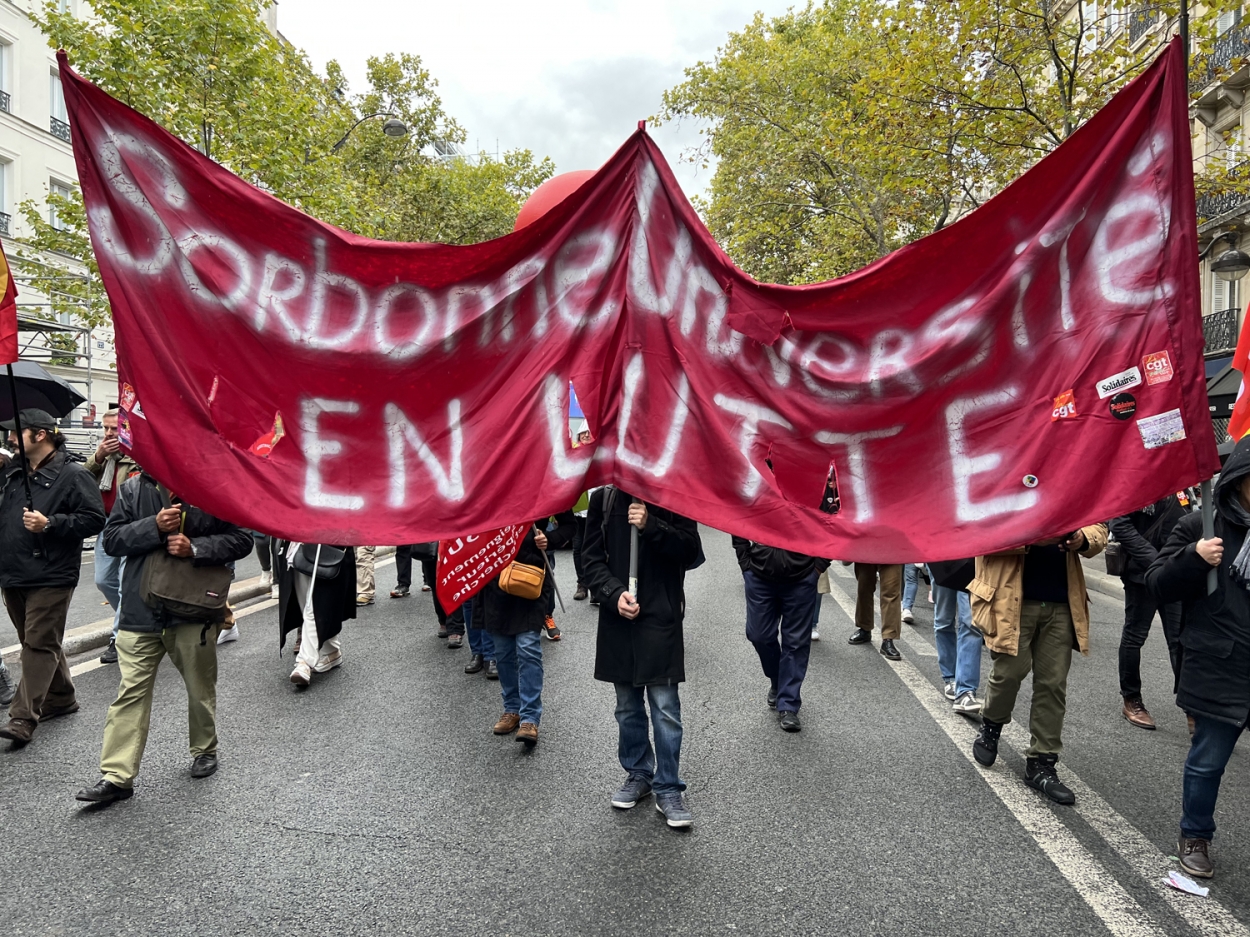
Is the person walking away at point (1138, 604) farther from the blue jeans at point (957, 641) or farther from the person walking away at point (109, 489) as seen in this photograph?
the person walking away at point (109, 489)

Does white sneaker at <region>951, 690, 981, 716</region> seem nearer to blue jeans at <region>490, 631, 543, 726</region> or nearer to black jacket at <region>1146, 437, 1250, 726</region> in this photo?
black jacket at <region>1146, 437, 1250, 726</region>

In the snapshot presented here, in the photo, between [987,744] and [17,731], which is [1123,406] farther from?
[17,731]

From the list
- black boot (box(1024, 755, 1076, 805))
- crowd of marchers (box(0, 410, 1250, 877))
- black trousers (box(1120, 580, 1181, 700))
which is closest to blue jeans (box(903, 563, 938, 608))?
crowd of marchers (box(0, 410, 1250, 877))

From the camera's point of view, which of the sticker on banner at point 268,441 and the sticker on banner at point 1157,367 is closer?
the sticker on banner at point 1157,367

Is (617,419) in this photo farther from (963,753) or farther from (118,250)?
(963,753)

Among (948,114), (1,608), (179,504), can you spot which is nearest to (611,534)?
(179,504)

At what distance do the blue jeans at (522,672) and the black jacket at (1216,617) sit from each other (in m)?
3.26

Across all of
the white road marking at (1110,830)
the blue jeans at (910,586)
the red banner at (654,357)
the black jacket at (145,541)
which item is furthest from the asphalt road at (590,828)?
the blue jeans at (910,586)

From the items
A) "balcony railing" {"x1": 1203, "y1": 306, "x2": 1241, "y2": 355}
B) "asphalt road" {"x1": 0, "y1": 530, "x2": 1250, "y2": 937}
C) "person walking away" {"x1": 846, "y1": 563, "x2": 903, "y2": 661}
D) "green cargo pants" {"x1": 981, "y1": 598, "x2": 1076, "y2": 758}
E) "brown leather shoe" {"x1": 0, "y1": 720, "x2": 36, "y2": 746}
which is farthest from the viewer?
"balcony railing" {"x1": 1203, "y1": 306, "x2": 1241, "y2": 355}

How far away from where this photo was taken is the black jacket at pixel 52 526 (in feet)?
16.9

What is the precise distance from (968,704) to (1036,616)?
1.22m

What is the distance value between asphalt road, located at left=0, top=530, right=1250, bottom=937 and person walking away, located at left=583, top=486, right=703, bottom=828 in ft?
0.75

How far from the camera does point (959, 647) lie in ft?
18.0

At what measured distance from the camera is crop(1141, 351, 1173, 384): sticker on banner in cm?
270
